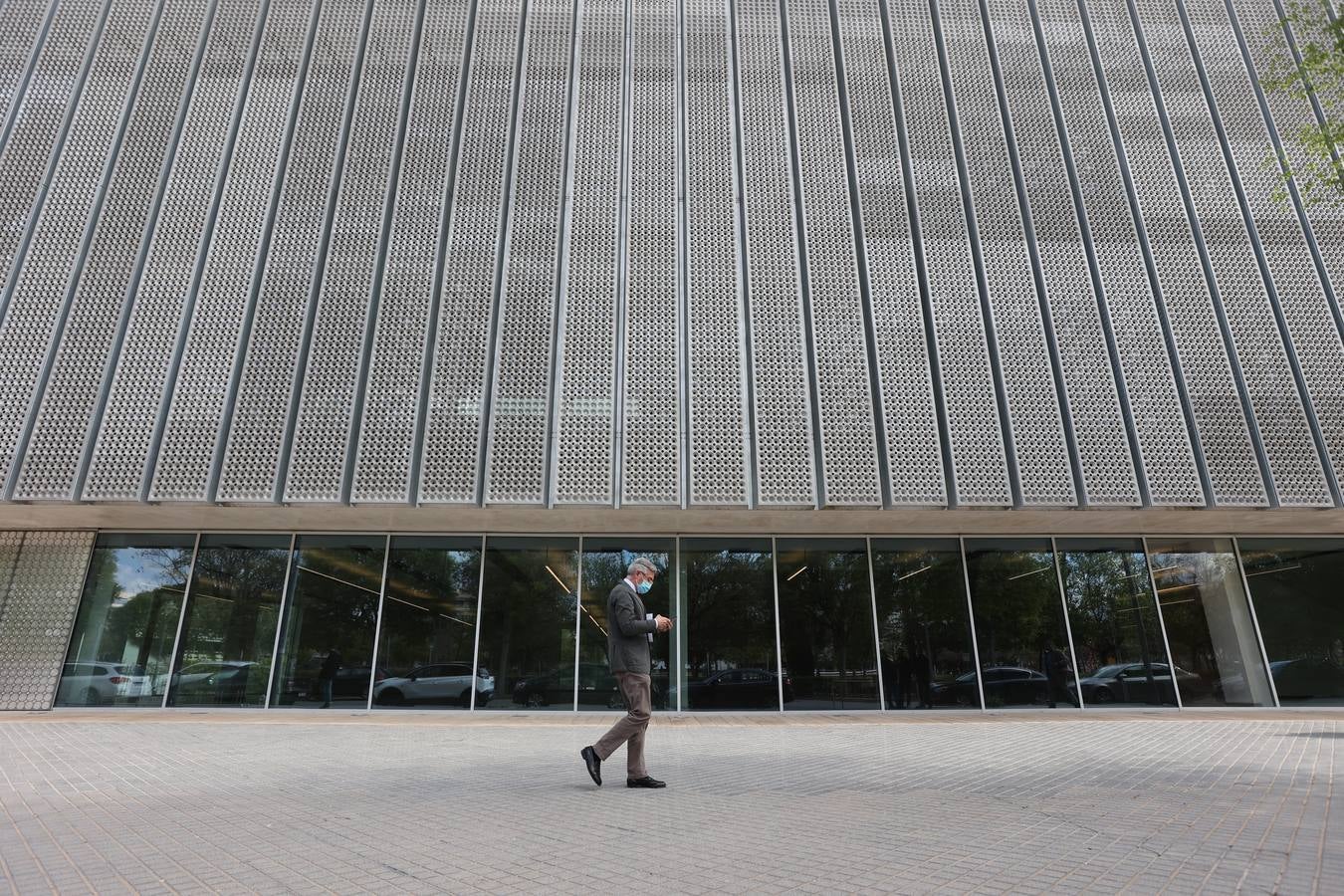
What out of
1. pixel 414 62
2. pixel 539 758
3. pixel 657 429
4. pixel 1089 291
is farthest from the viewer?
pixel 414 62

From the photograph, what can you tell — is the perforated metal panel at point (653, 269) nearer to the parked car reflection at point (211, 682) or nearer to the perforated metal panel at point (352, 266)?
the perforated metal panel at point (352, 266)

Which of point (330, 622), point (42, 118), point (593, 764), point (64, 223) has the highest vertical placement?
point (42, 118)

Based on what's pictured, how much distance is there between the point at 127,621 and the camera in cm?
1416

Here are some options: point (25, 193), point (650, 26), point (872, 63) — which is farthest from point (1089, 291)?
point (25, 193)

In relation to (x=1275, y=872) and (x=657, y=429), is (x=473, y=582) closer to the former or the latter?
(x=657, y=429)

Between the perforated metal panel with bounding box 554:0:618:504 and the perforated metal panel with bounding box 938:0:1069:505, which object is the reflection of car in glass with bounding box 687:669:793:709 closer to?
the perforated metal panel with bounding box 554:0:618:504

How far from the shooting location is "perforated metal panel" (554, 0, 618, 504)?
1242 cm

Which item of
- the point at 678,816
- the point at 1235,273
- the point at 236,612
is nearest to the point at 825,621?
the point at 678,816

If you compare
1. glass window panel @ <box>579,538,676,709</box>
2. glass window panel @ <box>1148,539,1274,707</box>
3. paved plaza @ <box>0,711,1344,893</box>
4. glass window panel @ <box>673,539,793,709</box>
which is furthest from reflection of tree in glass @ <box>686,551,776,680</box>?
glass window panel @ <box>1148,539,1274,707</box>

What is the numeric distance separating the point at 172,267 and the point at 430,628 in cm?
846

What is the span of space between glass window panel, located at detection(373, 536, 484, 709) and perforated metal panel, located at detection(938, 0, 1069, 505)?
10752 mm

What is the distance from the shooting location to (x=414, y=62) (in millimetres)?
15055

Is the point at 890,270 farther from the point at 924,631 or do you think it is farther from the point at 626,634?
the point at 626,634

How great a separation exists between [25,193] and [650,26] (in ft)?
42.7
